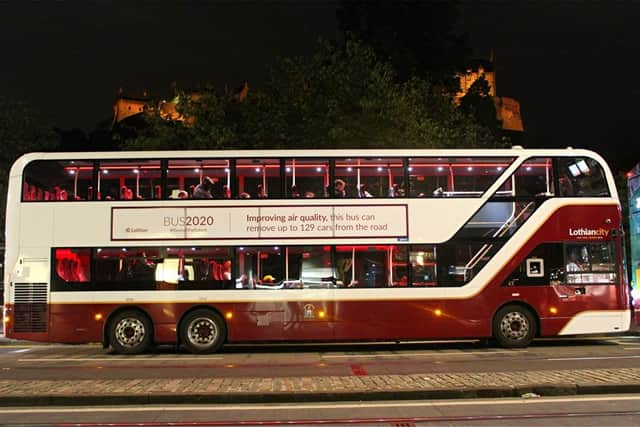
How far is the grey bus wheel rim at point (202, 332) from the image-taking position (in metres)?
13.5

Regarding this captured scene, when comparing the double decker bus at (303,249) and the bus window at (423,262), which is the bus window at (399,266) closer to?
the double decker bus at (303,249)

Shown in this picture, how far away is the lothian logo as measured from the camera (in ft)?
46.0

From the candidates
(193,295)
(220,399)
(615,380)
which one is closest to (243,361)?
(193,295)

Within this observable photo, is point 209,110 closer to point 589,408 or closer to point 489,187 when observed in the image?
point 489,187

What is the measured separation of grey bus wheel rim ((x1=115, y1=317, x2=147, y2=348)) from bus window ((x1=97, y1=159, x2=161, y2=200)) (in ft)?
8.84

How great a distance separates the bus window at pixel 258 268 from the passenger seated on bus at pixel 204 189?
1.40 meters

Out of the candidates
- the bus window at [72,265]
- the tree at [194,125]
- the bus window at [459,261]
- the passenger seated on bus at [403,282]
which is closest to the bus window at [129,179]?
the bus window at [72,265]

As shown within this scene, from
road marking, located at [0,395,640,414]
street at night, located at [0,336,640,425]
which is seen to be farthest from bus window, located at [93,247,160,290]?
road marking, located at [0,395,640,414]

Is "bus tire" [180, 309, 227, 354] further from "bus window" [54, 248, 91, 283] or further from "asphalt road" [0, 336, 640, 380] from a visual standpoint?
"bus window" [54, 248, 91, 283]

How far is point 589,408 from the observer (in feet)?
24.4

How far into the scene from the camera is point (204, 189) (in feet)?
45.3

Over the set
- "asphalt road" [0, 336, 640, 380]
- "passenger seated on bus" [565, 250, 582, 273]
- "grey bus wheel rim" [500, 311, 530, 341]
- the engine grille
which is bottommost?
"asphalt road" [0, 336, 640, 380]

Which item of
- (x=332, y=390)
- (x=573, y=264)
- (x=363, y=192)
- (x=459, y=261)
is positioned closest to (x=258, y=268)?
(x=363, y=192)

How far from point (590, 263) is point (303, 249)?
21.3ft
